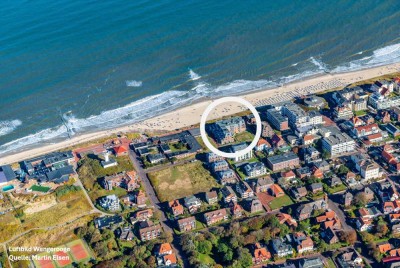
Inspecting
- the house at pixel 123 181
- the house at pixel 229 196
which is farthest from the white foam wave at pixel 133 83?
A: the house at pixel 229 196

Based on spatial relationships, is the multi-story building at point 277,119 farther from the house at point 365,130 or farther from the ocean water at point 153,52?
the ocean water at point 153,52

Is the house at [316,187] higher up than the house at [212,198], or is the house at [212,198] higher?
the house at [212,198]

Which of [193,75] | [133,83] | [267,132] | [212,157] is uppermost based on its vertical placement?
[133,83]

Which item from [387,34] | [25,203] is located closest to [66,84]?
[25,203]

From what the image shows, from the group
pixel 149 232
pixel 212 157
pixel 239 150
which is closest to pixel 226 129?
pixel 239 150

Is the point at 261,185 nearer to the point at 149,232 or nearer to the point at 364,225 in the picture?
the point at 364,225

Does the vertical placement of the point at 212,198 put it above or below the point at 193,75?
below

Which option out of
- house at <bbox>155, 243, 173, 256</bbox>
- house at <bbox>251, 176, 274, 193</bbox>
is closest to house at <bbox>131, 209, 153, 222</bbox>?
house at <bbox>155, 243, 173, 256</bbox>

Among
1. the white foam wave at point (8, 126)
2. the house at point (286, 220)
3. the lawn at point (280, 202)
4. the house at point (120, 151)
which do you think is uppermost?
the white foam wave at point (8, 126)
